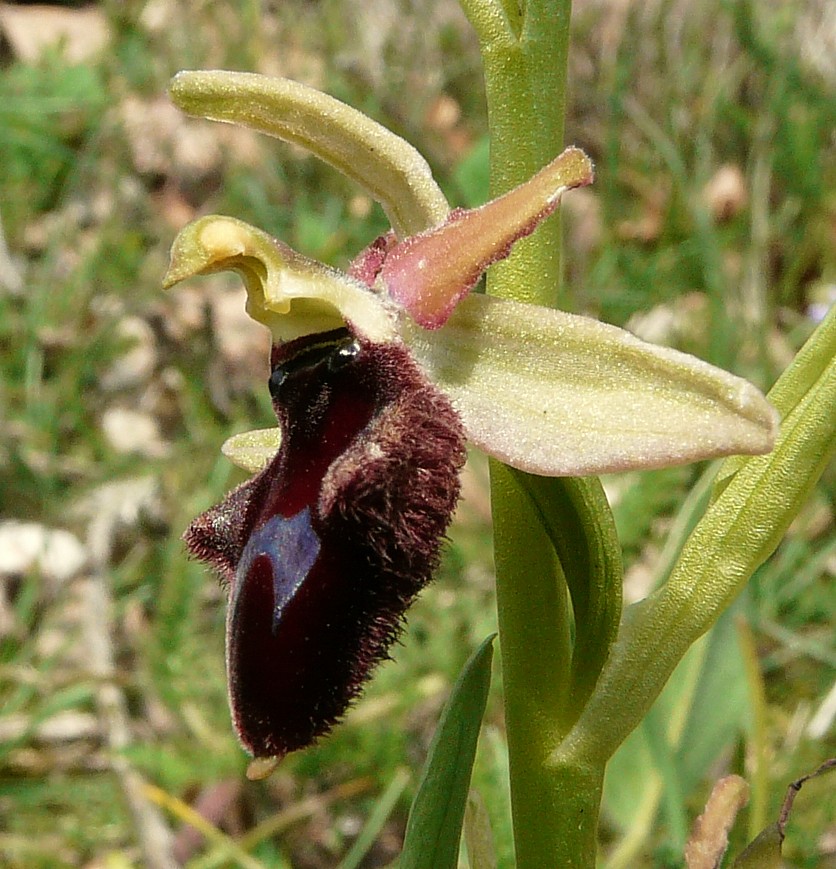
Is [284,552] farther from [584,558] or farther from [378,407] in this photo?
[584,558]

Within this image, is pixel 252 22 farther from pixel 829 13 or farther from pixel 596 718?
pixel 596 718

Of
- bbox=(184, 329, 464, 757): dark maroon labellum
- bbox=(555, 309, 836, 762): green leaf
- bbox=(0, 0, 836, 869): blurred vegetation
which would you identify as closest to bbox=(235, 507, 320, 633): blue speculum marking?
bbox=(184, 329, 464, 757): dark maroon labellum

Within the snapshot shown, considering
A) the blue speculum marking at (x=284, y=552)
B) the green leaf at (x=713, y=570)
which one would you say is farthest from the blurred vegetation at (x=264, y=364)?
the blue speculum marking at (x=284, y=552)

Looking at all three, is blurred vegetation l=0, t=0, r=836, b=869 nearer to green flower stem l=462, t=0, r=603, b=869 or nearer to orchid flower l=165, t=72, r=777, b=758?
green flower stem l=462, t=0, r=603, b=869

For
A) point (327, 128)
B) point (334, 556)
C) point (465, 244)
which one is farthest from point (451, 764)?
point (327, 128)

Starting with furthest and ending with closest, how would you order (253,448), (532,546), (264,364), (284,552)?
1. (264,364)
2. (253,448)
3. (532,546)
4. (284,552)

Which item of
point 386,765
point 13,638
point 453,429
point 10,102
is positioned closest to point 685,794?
point 386,765
